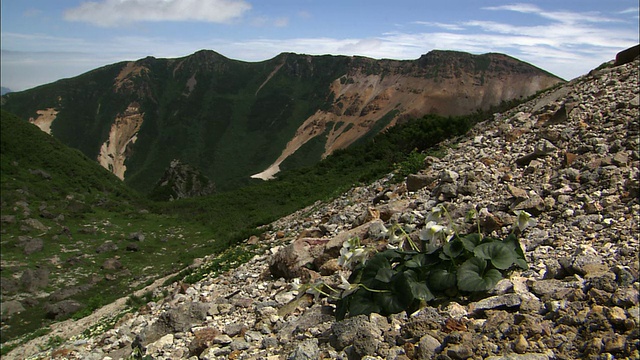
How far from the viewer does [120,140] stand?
10562 centimetres

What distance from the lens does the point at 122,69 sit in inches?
4916

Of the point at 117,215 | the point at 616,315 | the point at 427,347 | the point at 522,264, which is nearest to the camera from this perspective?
the point at 616,315

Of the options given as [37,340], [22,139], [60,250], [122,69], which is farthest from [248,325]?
[122,69]

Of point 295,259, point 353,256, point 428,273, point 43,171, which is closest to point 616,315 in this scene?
point 428,273

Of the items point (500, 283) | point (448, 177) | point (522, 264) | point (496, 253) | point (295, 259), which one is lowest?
point (295, 259)

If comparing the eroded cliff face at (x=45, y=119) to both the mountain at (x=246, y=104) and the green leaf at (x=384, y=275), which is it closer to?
the mountain at (x=246, y=104)

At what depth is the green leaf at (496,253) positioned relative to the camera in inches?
155

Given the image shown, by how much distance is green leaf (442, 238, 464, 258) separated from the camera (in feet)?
13.2

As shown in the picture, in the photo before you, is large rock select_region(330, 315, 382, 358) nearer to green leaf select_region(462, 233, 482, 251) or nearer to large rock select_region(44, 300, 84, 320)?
green leaf select_region(462, 233, 482, 251)

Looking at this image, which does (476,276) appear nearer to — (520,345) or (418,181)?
(520,345)

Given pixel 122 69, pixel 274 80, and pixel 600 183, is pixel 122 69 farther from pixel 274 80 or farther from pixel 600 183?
pixel 600 183

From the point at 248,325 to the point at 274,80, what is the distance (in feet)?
404

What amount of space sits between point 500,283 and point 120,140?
113270 mm

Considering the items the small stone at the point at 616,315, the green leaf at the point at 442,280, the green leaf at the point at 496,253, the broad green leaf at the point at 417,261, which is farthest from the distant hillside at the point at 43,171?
the small stone at the point at 616,315
